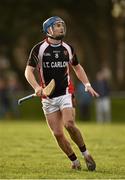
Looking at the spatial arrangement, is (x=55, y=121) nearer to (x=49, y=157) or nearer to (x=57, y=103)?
(x=57, y=103)

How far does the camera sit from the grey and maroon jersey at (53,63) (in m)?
12.9

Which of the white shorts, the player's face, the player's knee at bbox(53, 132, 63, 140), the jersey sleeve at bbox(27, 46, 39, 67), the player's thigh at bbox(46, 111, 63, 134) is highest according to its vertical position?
the player's face

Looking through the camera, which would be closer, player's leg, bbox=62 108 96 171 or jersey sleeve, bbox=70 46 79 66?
player's leg, bbox=62 108 96 171

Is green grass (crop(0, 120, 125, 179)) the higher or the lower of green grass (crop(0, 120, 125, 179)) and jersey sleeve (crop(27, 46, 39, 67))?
the lower

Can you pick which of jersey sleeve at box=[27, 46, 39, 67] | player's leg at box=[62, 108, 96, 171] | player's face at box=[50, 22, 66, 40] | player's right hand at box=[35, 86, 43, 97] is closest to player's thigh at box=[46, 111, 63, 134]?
player's leg at box=[62, 108, 96, 171]

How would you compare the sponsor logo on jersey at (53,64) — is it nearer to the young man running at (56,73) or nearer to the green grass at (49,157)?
A: the young man running at (56,73)

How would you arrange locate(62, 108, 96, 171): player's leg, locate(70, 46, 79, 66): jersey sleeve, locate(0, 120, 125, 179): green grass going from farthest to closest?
locate(70, 46, 79, 66): jersey sleeve → locate(62, 108, 96, 171): player's leg → locate(0, 120, 125, 179): green grass

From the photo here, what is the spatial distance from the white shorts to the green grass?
37.7 inches

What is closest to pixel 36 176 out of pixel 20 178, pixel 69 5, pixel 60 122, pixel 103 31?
pixel 20 178

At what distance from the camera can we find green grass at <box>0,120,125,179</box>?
40.4ft

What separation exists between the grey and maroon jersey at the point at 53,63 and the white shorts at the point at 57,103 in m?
0.07

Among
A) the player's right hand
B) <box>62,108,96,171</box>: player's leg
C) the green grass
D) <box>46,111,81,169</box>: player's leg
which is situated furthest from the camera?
<box>46,111,81,169</box>: player's leg

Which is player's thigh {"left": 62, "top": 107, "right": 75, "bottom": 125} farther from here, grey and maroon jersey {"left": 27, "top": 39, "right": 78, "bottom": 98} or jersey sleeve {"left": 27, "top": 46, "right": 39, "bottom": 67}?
jersey sleeve {"left": 27, "top": 46, "right": 39, "bottom": 67}

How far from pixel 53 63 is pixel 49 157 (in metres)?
3.25
